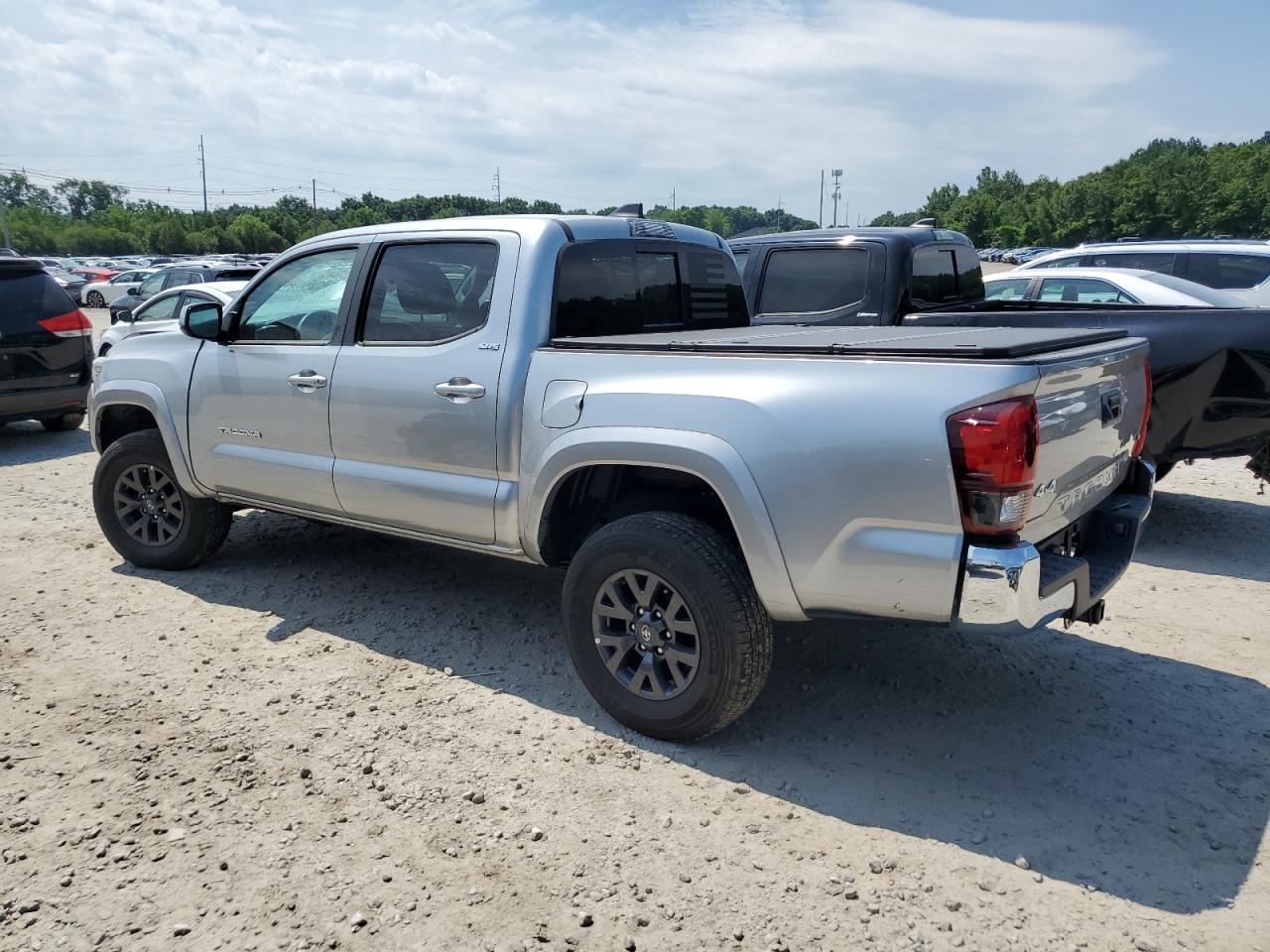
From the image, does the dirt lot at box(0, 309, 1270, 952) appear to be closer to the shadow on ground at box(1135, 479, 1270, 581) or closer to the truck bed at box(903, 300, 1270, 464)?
the shadow on ground at box(1135, 479, 1270, 581)

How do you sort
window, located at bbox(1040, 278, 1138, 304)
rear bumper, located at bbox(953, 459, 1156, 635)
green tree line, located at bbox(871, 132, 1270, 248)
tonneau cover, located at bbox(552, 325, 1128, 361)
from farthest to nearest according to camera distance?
green tree line, located at bbox(871, 132, 1270, 248) → window, located at bbox(1040, 278, 1138, 304) → tonneau cover, located at bbox(552, 325, 1128, 361) → rear bumper, located at bbox(953, 459, 1156, 635)

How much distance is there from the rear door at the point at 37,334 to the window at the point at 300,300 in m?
5.49

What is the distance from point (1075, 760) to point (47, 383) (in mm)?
9556

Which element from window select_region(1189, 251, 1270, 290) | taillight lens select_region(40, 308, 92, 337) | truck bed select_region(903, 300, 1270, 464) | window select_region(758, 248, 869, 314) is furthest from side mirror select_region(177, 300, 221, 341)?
window select_region(1189, 251, 1270, 290)

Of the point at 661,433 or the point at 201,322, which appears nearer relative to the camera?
the point at 661,433

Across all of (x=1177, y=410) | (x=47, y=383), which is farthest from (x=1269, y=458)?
(x=47, y=383)

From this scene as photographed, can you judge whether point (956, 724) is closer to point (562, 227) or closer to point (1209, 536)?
point (562, 227)

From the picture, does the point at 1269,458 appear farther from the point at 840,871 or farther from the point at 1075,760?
the point at 840,871

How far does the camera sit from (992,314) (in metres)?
5.76

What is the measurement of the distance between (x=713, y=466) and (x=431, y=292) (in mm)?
1769

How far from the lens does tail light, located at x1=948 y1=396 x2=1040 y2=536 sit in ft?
8.91

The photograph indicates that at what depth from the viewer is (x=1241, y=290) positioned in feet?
32.2

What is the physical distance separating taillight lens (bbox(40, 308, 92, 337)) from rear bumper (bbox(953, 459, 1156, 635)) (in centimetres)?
933

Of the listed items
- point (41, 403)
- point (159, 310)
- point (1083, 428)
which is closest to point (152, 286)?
point (159, 310)
